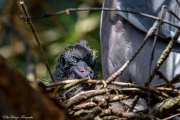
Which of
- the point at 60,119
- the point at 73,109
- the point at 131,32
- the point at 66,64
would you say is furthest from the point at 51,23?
the point at 60,119

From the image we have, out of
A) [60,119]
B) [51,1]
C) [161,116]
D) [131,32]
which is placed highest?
[51,1]

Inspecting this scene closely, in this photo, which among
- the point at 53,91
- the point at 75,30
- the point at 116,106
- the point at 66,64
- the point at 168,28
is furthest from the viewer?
the point at 75,30

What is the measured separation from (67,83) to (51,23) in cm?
259

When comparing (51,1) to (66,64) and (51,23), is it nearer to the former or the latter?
(51,23)

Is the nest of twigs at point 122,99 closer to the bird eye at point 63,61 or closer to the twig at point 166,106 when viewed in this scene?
the twig at point 166,106

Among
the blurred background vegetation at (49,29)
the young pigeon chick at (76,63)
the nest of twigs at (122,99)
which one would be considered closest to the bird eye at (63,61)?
the young pigeon chick at (76,63)

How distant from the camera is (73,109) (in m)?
1.75

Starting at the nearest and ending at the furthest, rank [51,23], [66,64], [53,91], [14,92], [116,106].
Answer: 1. [14,92]
2. [53,91]
3. [116,106]
4. [66,64]
5. [51,23]

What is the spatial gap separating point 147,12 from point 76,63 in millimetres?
553

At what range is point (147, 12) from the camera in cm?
272

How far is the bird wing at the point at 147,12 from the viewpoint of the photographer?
2646 millimetres

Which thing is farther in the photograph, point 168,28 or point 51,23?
point 51,23

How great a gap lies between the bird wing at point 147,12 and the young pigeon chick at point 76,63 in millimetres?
310

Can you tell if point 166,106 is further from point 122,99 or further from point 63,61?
point 63,61
